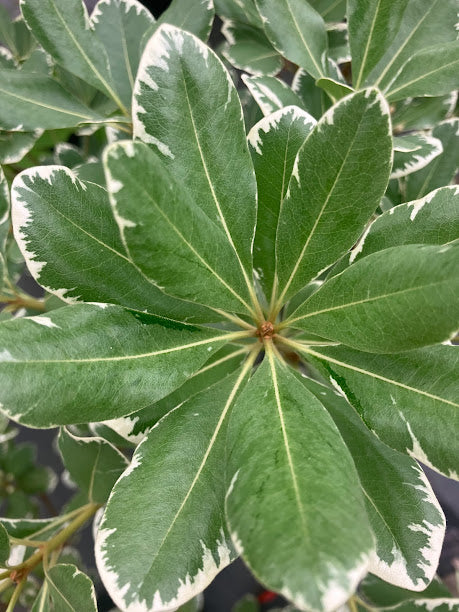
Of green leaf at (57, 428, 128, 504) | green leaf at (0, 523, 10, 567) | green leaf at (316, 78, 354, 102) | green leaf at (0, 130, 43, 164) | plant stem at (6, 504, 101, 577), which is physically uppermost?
green leaf at (316, 78, 354, 102)

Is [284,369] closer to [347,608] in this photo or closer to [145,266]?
[145,266]

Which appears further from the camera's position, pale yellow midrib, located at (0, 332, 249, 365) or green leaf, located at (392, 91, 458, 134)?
green leaf, located at (392, 91, 458, 134)

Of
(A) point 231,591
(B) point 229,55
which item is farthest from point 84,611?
(A) point 231,591

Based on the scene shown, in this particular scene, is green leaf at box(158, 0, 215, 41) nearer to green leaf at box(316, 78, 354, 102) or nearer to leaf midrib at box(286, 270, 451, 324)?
green leaf at box(316, 78, 354, 102)

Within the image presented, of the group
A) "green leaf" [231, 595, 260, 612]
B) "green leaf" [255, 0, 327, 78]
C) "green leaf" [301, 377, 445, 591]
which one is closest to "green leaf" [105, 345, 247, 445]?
"green leaf" [301, 377, 445, 591]

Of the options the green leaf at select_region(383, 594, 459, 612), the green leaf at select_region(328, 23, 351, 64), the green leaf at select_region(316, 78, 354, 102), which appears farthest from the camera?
the green leaf at select_region(328, 23, 351, 64)

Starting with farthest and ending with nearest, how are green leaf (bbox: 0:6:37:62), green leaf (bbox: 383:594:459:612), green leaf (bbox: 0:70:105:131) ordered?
1. green leaf (bbox: 0:6:37:62)
2. green leaf (bbox: 383:594:459:612)
3. green leaf (bbox: 0:70:105:131)

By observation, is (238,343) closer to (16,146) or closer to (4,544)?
(4,544)

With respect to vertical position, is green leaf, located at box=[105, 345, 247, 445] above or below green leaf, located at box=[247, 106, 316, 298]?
below

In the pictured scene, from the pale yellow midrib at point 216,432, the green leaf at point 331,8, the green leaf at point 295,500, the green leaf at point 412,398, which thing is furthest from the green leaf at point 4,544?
the green leaf at point 331,8
